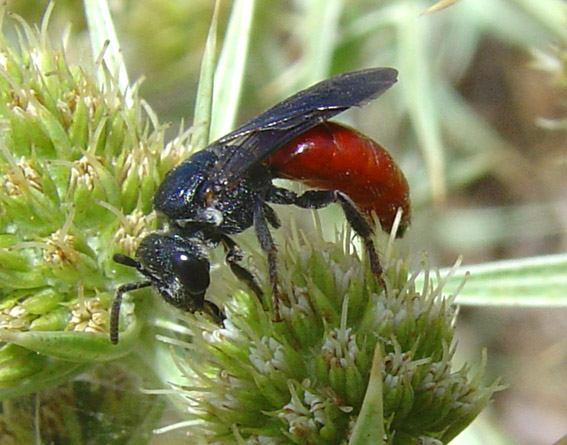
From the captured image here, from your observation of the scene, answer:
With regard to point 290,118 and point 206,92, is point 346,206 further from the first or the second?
point 206,92

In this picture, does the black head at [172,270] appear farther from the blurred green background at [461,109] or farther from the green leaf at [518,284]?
the blurred green background at [461,109]

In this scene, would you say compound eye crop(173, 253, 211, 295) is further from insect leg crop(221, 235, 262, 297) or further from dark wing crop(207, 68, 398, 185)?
dark wing crop(207, 68, 398, 185)

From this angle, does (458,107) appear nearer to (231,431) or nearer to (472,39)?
(472,39)

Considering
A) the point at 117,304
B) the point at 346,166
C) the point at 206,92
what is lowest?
the point at 117,304

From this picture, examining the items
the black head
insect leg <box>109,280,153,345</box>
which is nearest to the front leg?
the black head

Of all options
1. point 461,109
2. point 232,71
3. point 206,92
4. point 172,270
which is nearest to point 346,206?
point 172,270

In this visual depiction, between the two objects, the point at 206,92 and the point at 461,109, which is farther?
the point at 461,109

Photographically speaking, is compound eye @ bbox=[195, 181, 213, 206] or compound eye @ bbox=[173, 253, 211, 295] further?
compound eye @ bbox=[195, 181, 213, 206]
